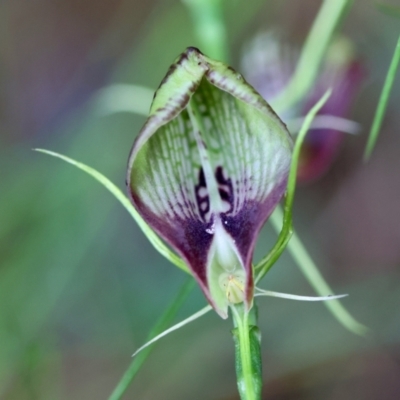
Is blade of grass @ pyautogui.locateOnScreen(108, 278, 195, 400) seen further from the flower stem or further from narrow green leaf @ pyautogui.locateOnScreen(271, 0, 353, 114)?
narrow green leaf @ pyautogui.locateOnScreen(271, 0, 353, 114)

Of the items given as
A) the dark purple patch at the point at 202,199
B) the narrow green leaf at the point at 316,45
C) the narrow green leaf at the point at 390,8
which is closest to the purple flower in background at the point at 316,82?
the narrow green leaf at the point at 316,45

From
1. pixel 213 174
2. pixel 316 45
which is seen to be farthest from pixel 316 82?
pixel 213 174

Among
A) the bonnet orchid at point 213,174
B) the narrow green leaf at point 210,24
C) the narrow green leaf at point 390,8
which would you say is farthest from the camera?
the narrow green leaf at point 210,24

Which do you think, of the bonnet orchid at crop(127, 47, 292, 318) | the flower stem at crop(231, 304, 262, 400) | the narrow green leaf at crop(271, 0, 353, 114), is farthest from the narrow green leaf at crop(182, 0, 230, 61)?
the flower stem at crop(231, 304, 262, 400)

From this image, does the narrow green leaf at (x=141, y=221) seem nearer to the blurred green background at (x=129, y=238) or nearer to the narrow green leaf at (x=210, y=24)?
the narrow green leaf at (x=210, y=24)

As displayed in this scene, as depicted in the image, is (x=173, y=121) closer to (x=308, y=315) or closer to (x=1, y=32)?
(x=308, y=315)

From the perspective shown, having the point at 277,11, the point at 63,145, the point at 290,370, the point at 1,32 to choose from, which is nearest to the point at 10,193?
the point at 63,145
